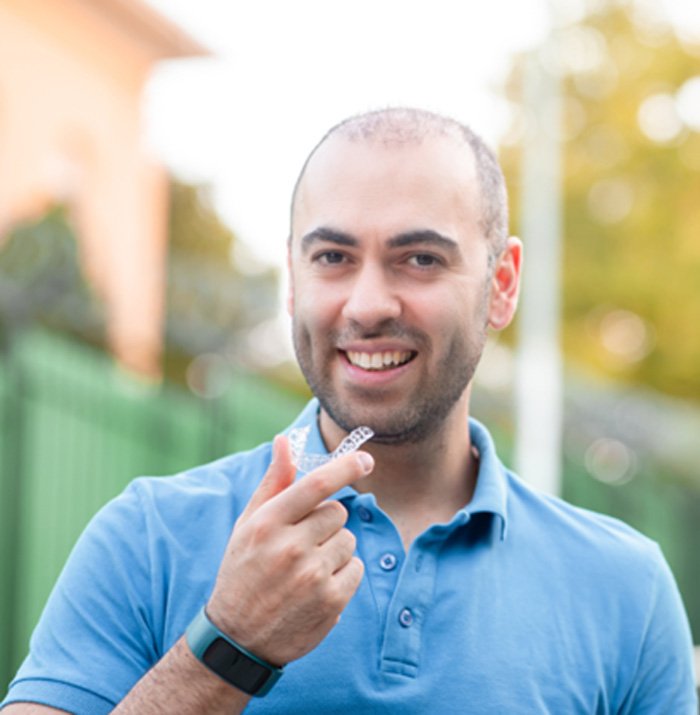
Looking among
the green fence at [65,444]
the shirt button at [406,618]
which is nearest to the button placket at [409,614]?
the shirt button at [406,618]

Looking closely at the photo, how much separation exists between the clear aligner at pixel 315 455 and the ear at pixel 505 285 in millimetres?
476

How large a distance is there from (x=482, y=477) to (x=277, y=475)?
30.2 inches

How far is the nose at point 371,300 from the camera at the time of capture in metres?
2.51

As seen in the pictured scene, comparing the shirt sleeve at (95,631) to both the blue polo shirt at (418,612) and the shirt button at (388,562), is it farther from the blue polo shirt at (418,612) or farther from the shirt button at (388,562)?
the shirt button at (388,562)

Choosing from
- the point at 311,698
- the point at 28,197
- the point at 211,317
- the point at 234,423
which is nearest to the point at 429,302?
the point at 311,698

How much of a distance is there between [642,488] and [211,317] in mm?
4702

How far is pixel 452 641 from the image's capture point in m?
2.44

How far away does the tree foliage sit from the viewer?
18516mm

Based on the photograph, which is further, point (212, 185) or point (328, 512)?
point (212, 185)

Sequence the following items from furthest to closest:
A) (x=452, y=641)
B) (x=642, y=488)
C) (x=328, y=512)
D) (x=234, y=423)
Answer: (x=642, y=488)
(x=234, y=423)
(x=452, y=641)
(x=328, y=512)

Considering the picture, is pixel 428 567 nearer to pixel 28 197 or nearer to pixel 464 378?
pixel 464 378

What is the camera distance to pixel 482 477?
2.79m

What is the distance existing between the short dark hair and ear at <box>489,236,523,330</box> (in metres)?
0.05

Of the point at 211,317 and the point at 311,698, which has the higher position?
the point at 211,317
